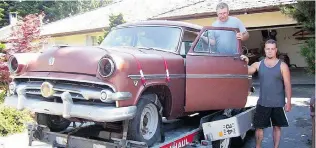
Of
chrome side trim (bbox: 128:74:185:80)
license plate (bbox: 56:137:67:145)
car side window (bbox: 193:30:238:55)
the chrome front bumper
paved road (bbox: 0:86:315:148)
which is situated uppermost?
car side window (bbox: 193:30:238:55)

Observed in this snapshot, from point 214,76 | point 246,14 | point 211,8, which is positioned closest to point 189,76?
point 214,76

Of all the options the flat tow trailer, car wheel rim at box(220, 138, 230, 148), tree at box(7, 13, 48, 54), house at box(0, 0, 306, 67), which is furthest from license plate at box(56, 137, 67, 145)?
tree at box(7, 13, 48, 54)

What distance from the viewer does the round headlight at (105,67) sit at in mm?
3664

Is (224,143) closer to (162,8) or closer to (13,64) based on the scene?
(13,64)

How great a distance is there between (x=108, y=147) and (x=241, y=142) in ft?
9.68

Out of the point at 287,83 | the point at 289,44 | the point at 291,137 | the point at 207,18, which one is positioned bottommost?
the point at 291,137

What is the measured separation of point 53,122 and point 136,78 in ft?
6.12

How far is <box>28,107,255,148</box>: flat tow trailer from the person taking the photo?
4.16 meters

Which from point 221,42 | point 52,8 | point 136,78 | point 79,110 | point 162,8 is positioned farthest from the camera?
point 52,8

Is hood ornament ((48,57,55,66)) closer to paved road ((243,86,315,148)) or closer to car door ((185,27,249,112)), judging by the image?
car door ((185,27,249,112))

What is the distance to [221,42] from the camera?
207 inches

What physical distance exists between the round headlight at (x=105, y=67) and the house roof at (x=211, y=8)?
8627 mm

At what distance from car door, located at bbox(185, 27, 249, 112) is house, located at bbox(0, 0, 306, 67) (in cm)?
100

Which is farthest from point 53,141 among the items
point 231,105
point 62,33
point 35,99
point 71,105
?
point 62,33
